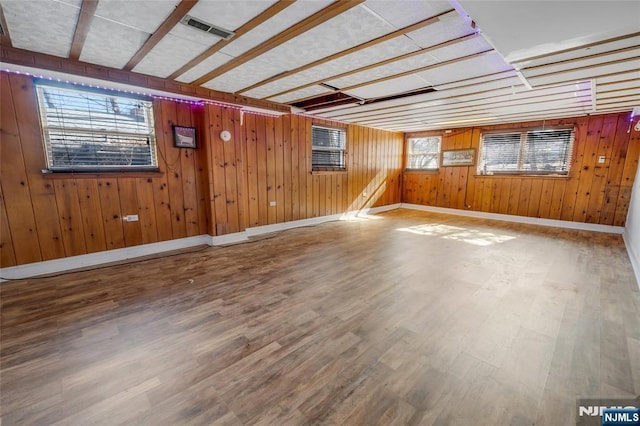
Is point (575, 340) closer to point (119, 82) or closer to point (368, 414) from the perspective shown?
point (368, 414)

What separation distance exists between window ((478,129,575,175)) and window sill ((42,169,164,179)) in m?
7.07

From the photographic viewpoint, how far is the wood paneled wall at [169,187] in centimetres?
286

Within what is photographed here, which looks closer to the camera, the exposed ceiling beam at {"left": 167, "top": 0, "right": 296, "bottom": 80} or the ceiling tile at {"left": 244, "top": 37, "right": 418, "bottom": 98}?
the exposed ceiling beam at {"left": 167, "top": 0, "right": 296, "bottom": 80}

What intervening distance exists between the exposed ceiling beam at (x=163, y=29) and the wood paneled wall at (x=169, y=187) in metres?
1.13

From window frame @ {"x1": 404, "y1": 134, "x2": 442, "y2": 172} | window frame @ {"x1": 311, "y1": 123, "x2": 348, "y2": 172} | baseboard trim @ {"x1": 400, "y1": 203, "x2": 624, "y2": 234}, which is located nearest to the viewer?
baseboard trim @ {"x1": 400, "y1": 203, "x2": 624, "y2": 234}

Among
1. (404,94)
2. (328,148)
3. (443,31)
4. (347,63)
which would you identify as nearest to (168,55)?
(347,63)

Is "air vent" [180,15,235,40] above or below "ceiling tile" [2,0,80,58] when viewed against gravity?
below

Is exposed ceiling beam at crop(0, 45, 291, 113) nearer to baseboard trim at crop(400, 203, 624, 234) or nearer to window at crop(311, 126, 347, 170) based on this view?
window at crop(311, 126, 347, 170)

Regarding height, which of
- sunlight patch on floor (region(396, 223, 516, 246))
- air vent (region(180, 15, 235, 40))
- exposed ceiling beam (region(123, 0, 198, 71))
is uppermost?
exposed ceiling beam (region(123, 0, 198, 71))

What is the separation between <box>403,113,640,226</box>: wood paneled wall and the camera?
4.92 metres

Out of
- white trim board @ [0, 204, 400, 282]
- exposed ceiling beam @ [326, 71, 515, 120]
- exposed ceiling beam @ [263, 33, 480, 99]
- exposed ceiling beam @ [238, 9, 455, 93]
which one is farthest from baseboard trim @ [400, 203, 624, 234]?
exposed ceiling beam @ [238, 9, 455, 93]

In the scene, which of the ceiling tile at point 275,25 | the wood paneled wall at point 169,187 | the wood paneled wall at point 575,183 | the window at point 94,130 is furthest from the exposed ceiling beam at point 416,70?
the wood paneled wall at point 575,183

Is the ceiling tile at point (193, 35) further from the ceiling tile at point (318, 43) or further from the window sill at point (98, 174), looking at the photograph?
the window sill at point (98, 174)

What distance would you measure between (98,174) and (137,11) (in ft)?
7.64
